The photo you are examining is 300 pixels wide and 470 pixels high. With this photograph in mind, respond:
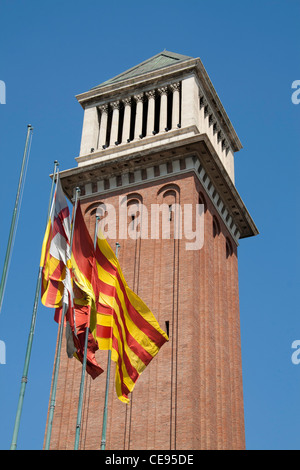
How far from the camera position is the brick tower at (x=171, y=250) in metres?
28.0

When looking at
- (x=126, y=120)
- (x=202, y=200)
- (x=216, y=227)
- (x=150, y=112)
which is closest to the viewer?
(x=202, y=200)

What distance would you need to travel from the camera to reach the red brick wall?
2745 cm

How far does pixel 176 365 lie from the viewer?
93.2ft

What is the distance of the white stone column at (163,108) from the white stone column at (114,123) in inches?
102

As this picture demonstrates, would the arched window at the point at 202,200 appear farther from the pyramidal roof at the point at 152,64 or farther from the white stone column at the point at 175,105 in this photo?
the pyramidal roof at the point at 152,64

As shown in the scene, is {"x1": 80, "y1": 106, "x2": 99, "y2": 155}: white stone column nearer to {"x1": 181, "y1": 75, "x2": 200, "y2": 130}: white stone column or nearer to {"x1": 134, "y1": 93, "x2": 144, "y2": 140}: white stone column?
{"x1": 134, "y1": 93, "x2": 144, "y2": 140}: white stone column

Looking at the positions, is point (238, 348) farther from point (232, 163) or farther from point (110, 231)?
point (232, 163)

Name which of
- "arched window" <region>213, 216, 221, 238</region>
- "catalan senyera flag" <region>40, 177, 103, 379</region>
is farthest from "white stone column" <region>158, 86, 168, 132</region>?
"catalan senyera flag" <region>40, 177, 103, 379</region>

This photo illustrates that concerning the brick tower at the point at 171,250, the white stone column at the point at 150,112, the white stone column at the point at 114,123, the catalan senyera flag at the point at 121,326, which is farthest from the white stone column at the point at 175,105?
the catalan senyera flag at the point at 121,326

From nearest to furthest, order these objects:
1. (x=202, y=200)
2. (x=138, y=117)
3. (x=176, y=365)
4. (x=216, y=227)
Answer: (x=176, y=365) < (x=202, y=200) < (x=216, y=227) < (x=138, y=117)

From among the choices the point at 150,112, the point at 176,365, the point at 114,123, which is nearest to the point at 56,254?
the point at 176,365

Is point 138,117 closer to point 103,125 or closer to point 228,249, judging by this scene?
point 103,125

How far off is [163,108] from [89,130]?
14.4 feet

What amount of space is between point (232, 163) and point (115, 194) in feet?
32.0
